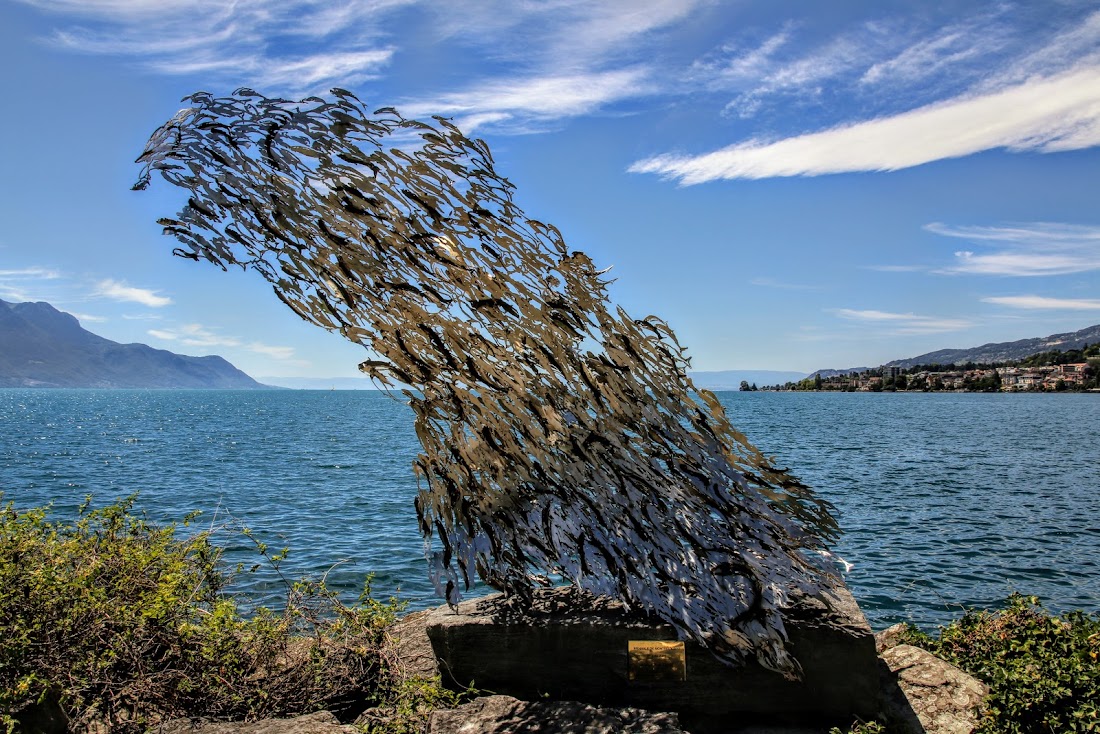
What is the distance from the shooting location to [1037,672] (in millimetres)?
5879

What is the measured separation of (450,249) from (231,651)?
418 cm

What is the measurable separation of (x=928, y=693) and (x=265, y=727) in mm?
6111

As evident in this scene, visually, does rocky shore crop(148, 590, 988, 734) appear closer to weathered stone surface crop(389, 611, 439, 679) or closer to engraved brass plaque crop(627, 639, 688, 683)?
weathered stone surface crop(389, 611, 439, 679)

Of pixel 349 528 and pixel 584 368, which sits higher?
pixel 584 368

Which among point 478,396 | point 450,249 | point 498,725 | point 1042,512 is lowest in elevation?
point 1042,512

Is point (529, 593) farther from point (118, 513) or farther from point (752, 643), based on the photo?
point (118, 513)

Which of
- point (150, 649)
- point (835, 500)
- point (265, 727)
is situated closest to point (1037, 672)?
point (265, 727)

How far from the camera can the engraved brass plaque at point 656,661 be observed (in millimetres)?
6113

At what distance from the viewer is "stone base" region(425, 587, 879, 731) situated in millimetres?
6156

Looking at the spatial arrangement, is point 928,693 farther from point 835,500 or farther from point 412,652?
point 835,500

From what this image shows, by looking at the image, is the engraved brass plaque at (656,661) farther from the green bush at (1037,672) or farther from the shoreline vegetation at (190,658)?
the green bush at (1037,672)

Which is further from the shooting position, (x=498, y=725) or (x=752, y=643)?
(x=752, y=643)

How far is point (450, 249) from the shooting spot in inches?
245

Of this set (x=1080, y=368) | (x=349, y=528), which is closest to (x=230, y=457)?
(x=349, y=528)
